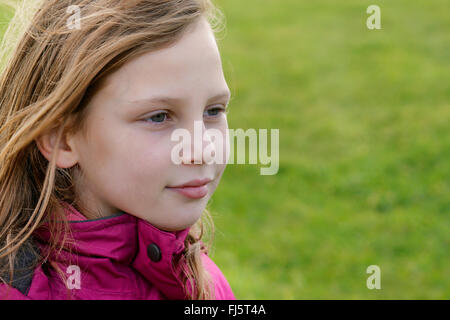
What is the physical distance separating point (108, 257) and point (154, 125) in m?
0.47

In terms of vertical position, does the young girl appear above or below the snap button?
above

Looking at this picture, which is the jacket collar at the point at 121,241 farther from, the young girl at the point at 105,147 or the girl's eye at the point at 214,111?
the girl's eye at the point at 214,111

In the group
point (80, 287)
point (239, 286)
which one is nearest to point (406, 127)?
point (239, 286)

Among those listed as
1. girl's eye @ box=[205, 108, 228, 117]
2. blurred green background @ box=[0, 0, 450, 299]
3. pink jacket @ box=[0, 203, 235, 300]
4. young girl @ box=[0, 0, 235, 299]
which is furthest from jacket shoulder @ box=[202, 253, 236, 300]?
blurred green background @ box=[0, 0, 450, 299]

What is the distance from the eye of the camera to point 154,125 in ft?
6.11

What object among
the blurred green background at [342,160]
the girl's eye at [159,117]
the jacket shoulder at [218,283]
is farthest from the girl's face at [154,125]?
the blurred green background at [342,160]

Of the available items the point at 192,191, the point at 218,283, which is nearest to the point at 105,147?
the point at 192,191

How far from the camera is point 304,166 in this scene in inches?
248

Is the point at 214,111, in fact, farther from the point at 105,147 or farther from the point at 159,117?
the point at 105,147

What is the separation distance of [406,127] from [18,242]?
5.40m

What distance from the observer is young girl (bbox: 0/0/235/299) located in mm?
1866

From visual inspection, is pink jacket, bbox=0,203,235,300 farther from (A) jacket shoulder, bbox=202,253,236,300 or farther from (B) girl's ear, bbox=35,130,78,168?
(A) jacket shoulder, bbox=202,253,236,300

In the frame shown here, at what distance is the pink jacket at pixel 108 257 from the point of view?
1.99 meters
